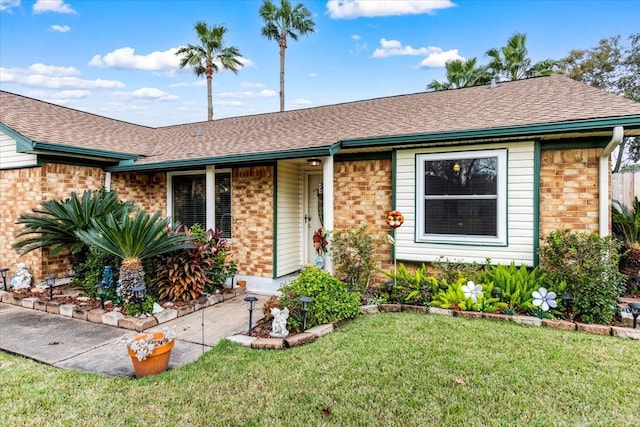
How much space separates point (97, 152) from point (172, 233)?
310 cm

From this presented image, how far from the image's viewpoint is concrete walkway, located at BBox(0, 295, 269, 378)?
366cm

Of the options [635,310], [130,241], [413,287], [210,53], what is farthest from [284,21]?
[635,310]

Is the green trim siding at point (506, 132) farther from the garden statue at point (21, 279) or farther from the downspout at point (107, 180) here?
the garden statue at point (21, 279)

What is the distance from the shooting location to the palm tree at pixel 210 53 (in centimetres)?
1888

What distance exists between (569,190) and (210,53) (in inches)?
745

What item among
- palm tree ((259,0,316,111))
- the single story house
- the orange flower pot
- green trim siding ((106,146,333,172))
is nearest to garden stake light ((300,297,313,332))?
the orange flower pot

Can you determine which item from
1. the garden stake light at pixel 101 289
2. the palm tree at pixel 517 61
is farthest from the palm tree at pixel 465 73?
the garden stake light at pixel 101 289

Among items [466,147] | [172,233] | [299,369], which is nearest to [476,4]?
[466,147]

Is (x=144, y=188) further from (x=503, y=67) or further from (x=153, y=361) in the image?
(x=503, y=67)

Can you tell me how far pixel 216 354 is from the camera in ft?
12.1

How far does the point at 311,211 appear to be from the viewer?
26.4 feet

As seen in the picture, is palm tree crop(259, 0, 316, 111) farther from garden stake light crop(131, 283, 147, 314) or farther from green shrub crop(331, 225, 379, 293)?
garden stake light crop(131, 283, 147, 314)

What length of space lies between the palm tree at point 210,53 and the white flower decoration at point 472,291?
716 inches

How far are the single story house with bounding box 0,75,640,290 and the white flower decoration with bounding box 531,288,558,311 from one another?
31.2 inches
